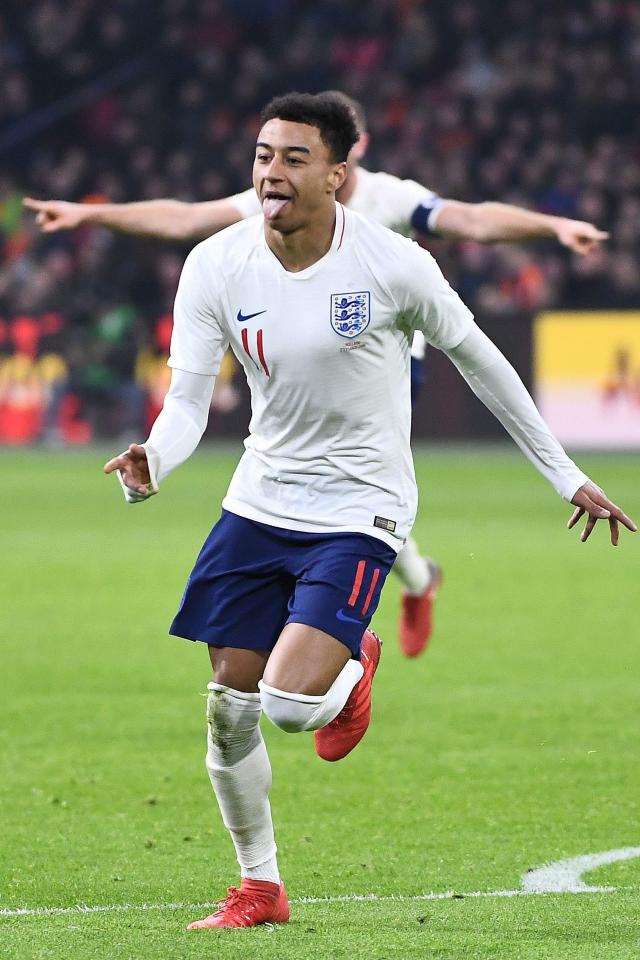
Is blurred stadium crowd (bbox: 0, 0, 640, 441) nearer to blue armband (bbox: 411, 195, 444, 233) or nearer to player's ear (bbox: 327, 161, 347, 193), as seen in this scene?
blue armband (bbox: 411, 195, 444, 233)

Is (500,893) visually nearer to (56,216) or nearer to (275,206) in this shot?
(275,206)

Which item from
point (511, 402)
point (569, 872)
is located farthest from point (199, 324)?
point (569, 872)

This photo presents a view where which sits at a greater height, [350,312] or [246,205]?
[246,205]

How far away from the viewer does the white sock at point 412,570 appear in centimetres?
848

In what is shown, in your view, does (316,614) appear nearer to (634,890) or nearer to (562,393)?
(634,890)

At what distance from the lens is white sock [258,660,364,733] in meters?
4.58

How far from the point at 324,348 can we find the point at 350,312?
12 centimetres

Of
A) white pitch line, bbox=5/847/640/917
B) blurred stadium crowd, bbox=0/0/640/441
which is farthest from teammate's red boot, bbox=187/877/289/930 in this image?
blurred stadium crowd, bbox=0/0/640/441

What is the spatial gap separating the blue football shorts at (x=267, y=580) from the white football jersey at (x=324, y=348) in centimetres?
5

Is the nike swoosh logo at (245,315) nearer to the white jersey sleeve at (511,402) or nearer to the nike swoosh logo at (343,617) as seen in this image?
the white jersey sleeve at (511,402)

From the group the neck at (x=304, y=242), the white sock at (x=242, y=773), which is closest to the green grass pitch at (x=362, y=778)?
the white sock at (x=242, y=773)

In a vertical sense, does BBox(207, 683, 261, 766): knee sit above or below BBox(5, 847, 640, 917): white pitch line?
above

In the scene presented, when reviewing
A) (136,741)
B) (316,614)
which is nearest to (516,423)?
(316,614)

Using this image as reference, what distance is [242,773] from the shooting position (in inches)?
190
